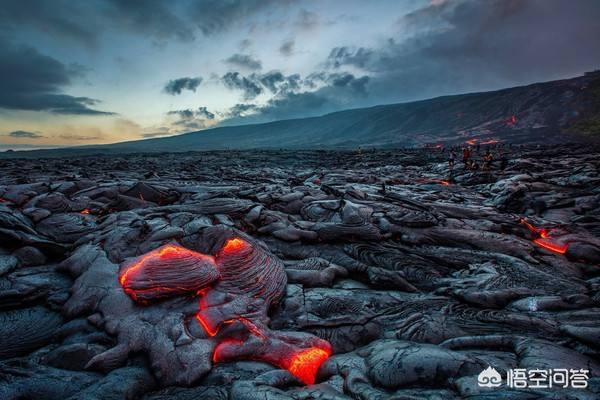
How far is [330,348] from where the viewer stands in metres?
5.16

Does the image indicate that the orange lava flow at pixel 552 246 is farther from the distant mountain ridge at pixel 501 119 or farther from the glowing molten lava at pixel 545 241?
the distant mountain ridge at pixel 501 119

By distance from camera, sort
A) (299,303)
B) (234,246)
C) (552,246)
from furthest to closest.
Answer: (552,246) < (234,246) < (299,303)

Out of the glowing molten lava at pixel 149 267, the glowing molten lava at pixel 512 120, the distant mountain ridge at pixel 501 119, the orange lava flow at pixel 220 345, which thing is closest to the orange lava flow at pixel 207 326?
the orange lava flow at pixel 220 345

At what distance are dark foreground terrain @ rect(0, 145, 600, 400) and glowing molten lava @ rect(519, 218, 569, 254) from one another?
0.06 metres

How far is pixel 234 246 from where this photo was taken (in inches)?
270

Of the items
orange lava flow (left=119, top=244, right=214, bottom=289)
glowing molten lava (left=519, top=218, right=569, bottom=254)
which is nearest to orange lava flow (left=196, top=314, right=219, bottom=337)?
orange lava flow (left=119, top=244, right=214, bottom=289)

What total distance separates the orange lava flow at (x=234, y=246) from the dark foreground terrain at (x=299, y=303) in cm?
7

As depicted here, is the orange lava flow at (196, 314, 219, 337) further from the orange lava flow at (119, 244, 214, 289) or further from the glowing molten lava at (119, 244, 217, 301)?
the orange lava flow at (119, 244, 214, 289)

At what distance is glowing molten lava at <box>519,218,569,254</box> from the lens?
8626mm

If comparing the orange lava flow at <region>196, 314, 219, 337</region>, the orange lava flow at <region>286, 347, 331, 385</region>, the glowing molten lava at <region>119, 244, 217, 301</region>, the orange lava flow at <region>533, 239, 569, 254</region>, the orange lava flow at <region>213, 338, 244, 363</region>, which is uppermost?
the glowing molten lava at <region>119, 244, 217, 301</region>

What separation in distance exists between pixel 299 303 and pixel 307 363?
1.56m

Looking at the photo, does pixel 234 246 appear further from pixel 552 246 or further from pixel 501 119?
pixel 501 119

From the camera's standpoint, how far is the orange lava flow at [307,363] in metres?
4.51

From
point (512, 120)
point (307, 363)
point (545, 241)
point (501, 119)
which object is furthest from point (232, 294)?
point (501, 119)
